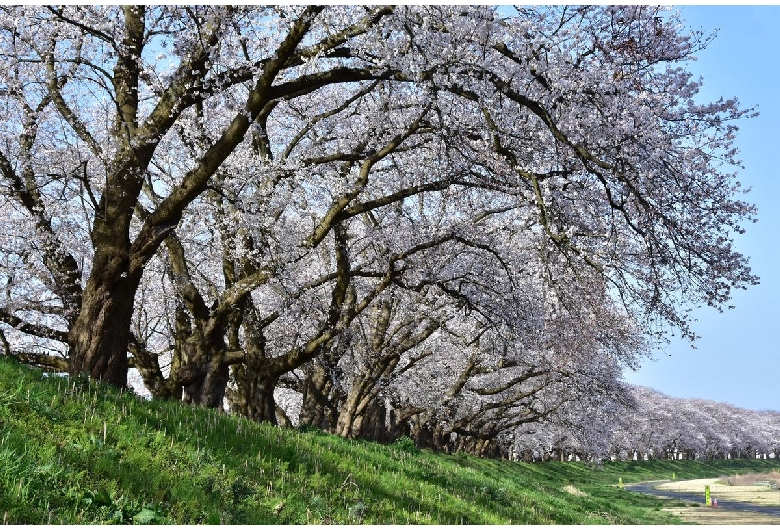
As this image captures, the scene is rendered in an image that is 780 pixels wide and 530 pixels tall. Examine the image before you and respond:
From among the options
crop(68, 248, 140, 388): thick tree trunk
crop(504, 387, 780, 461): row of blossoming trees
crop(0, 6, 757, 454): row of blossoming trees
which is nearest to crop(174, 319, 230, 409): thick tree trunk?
crop(0, 6, 757, 454): row of blossoming trees

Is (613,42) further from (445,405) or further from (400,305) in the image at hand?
(445,405)

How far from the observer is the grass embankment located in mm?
5898

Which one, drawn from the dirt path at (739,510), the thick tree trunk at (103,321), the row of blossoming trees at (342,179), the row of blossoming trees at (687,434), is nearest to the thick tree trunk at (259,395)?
the row of blossoming trees at (342,179)

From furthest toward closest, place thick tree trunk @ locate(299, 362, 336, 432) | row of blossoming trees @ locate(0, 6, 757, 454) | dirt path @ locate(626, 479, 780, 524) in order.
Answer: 1. dirt path @ locate(626, 479, 780, 524)
2. thick tree trunk @ locate(299, 362, 336, 432)
3. row of blossoming trees @ locate(0, 6, 757, 454)

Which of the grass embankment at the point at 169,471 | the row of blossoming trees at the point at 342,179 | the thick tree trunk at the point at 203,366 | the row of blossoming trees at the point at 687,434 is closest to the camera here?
the grass embankment at the point at 169,471

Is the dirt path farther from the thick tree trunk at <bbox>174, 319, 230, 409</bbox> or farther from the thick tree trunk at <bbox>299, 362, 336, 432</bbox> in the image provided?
the thick tree trunk at <bbox>174, 319, 230, 409</bbox>

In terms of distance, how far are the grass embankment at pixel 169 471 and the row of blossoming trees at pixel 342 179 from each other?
3.40 meters

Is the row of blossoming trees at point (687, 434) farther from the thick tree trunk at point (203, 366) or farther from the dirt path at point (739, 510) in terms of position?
the thick tree trunk at point (203, 366)

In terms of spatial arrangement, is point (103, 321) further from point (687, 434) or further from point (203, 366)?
point (687, 434)

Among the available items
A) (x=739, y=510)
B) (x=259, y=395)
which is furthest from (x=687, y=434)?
(x=259, y=395)

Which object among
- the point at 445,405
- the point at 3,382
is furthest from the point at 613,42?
the point at 445,405

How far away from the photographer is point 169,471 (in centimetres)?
722

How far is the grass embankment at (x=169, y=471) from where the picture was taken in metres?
5.90

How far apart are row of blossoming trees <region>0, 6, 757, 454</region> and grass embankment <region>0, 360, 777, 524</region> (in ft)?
11.2
